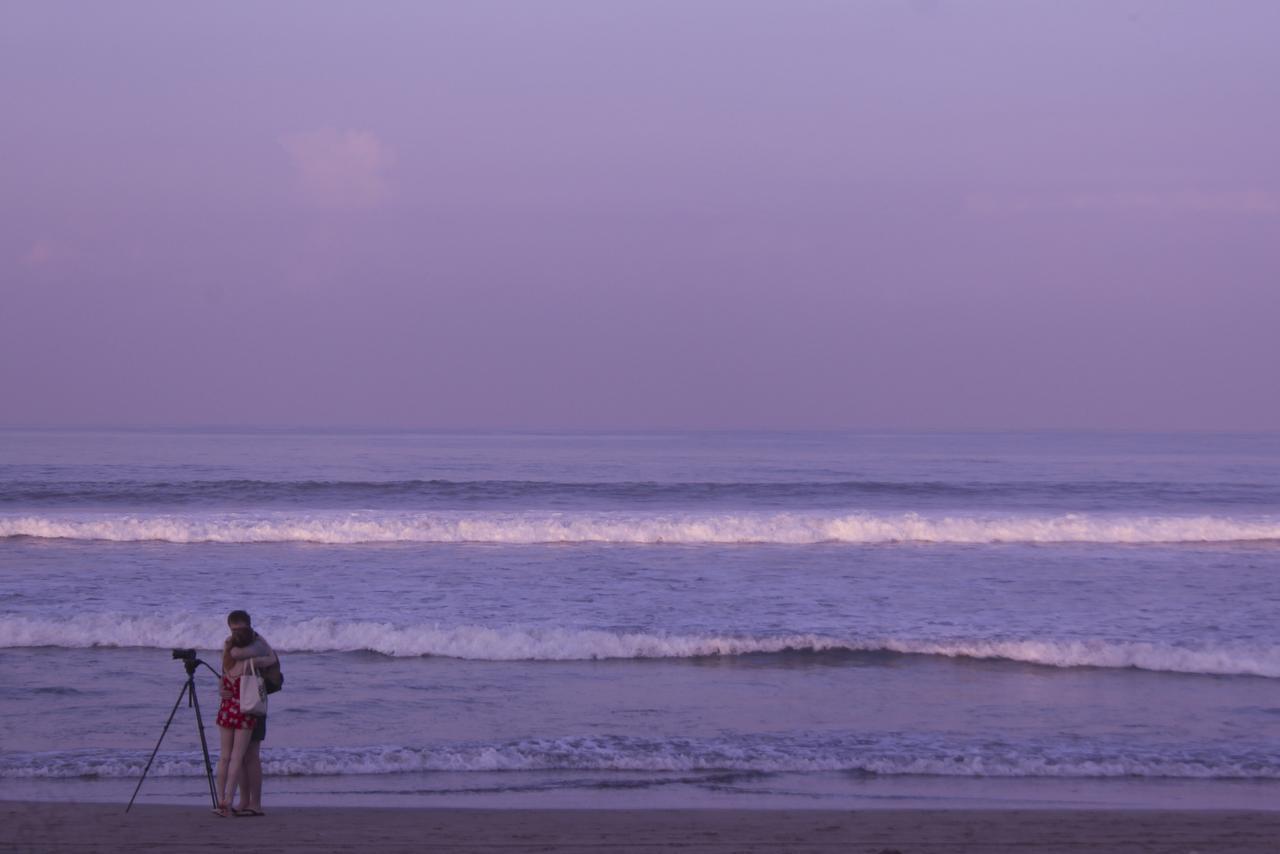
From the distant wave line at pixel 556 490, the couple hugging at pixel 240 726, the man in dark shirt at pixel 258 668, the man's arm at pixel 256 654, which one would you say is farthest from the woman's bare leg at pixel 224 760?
the distant wave line at pixel 556 490

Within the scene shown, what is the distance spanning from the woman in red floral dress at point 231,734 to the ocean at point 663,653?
57 cm

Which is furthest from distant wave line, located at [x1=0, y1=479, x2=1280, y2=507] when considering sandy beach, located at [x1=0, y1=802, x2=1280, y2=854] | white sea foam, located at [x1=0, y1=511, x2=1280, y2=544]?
sandy beach, located at [x1=0, y1=802, x2=1280, y2=854]

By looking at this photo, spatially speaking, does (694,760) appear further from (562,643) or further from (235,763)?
(562,643)

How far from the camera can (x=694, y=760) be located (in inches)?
322

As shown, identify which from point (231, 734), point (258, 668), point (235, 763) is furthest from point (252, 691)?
point (235, 763)

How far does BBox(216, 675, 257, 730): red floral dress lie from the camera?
6734 mm

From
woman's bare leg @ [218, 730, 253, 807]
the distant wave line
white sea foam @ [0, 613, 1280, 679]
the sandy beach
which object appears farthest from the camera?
the distant wave line

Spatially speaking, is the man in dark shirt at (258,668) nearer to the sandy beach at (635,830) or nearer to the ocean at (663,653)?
the sandy beach at (635,830)

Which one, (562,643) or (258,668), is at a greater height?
(258,668)

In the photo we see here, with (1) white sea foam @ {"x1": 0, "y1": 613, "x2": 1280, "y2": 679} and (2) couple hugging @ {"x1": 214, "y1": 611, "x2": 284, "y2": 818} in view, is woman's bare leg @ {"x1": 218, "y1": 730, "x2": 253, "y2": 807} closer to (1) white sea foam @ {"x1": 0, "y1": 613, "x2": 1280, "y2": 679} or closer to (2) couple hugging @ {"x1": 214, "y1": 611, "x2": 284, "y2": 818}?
(2) couple hugging @ {"x1": 214, "y1": 611, "x2": 284, "y2": 818}

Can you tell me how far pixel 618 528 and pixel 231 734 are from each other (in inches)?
621

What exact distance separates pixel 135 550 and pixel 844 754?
51.9ft

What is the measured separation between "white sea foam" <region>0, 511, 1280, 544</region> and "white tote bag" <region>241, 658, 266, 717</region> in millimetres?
14508

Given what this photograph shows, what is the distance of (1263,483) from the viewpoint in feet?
121
